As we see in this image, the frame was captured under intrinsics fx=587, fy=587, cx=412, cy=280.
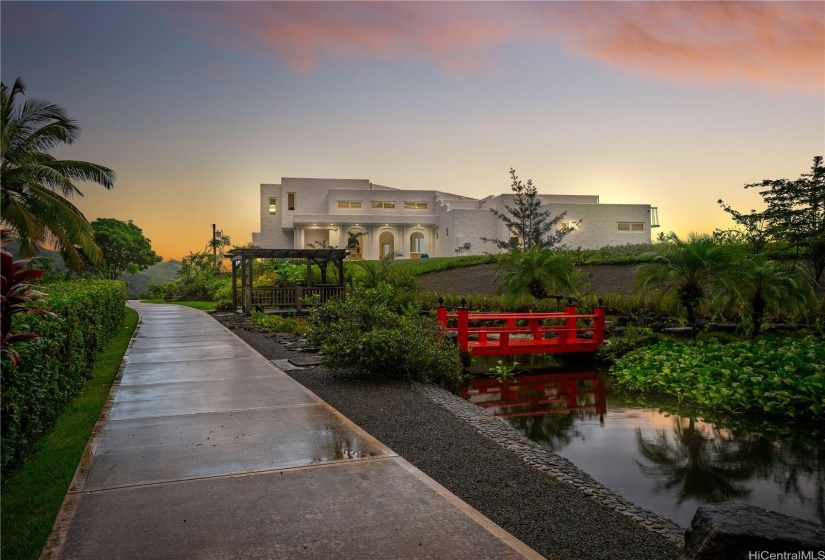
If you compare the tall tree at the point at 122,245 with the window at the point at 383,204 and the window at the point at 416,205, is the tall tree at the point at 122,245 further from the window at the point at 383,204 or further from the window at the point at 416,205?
the window at the point at 416,205

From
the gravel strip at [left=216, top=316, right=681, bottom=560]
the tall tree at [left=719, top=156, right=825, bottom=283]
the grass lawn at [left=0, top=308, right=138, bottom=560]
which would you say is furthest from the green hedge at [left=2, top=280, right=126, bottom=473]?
the tall tree at [left=719, top=156, right=825, bottom=283]

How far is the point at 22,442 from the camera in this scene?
5.01 metres

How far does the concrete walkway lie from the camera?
11.3 ft

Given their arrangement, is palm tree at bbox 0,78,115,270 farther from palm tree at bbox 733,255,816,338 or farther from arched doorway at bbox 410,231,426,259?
arched doorway at bbox 410,231,426,259

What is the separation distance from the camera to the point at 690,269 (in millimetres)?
12672

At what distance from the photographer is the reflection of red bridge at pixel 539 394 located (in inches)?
388

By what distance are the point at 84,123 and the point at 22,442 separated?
18058 mm

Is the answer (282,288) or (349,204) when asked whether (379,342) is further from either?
(349,204)

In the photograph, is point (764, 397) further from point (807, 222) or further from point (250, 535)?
point (807, 222)

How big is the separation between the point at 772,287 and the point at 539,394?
216 inches

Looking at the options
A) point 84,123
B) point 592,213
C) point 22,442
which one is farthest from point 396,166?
point 22,442

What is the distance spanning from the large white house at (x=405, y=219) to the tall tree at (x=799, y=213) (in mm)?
17801

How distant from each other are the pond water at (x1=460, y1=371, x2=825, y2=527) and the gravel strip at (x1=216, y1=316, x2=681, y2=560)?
1.18 meters

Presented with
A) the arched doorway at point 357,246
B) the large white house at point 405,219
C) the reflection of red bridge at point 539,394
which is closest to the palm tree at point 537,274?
the reflection of red bridge at point 539,394
